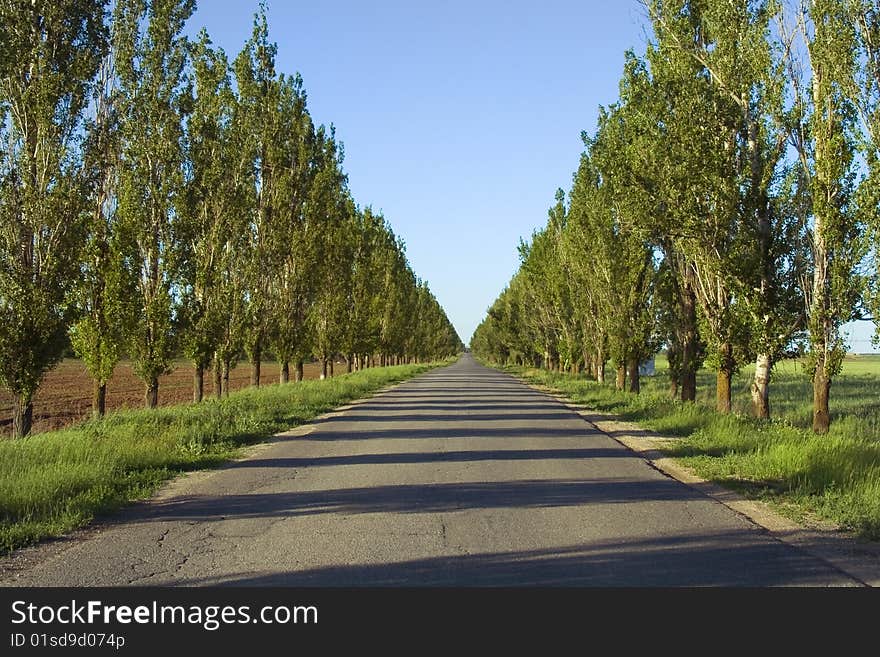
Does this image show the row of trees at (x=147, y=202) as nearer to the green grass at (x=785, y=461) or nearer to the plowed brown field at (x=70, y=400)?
the plowed brown field at (x=70, y=400)

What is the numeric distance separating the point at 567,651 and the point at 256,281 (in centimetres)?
2646

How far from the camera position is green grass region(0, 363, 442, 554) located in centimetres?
807

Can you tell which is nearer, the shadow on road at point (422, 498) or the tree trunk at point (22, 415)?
the shadow on road at point (422, 498)

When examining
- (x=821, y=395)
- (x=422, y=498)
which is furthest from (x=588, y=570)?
(x=821, y=395)

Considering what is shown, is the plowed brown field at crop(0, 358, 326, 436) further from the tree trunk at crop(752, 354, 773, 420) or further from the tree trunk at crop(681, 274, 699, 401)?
the tree trunk at crop(681, 274, 699, 401)

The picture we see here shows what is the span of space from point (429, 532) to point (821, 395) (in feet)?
37.7

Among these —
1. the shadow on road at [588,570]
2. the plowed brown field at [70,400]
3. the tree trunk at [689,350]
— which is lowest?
the plowed brown field at [70,400]

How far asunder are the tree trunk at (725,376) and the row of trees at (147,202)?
47.2ft

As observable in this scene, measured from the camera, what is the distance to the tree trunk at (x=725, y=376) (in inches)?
758

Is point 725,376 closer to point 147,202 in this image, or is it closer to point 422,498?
point 422,498

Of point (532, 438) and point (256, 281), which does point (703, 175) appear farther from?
point (256, 281)

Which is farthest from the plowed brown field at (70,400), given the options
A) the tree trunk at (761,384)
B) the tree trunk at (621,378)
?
the tree trunk at (621,378)

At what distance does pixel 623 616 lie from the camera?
513cm

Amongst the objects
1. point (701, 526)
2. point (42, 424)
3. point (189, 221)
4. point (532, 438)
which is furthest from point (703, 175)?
point (42, 424)
